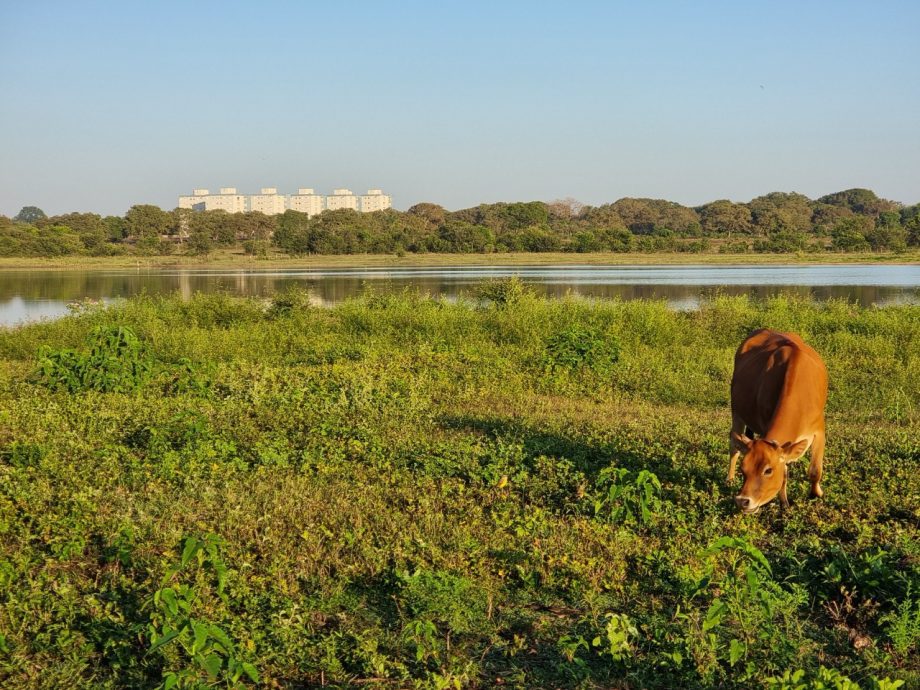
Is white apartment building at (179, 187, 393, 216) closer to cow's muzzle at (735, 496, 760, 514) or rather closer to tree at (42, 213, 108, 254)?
tree at (42, 213, 108, 254)

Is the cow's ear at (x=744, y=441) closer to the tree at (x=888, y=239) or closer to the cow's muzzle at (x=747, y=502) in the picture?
the cow's muzzle at (x=747, y=502)

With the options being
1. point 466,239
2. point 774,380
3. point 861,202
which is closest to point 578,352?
point 774,380

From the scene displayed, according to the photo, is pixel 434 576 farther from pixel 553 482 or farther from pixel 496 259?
pixel 496 259

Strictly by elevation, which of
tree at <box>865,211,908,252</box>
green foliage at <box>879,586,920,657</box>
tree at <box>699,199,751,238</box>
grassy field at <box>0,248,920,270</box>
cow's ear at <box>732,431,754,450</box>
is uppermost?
tree at <box>699,199,751,238</box>

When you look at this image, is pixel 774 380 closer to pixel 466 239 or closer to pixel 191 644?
pixel 191 644

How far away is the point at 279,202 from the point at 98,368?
17621cm

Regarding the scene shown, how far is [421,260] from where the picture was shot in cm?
5788

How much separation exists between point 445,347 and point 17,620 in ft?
28.3

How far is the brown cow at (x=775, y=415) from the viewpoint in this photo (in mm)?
4945

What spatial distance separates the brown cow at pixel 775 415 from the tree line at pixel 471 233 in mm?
55551

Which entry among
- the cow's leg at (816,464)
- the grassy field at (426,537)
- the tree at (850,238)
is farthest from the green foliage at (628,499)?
the tree at (850,238)

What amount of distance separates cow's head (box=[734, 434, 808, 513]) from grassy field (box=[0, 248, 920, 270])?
49.0m

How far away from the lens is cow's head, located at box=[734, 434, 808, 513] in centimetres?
492

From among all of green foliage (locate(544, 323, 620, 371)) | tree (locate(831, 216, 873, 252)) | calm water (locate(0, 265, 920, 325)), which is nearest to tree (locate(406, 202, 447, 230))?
tree (locate(831, 216, 873, 252))
